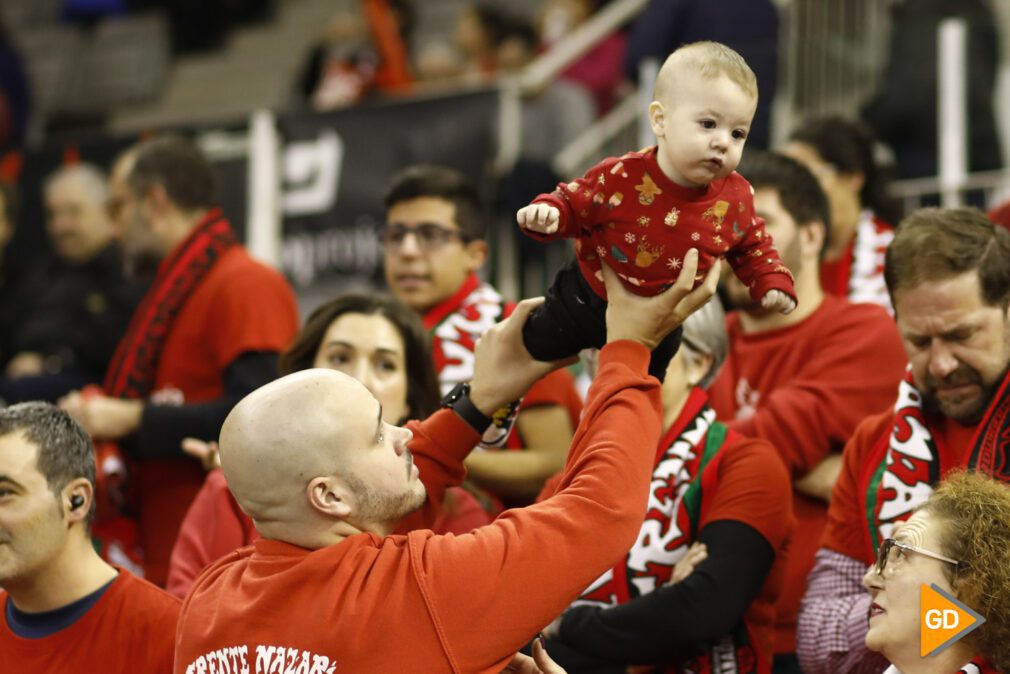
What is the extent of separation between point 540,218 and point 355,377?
126cm

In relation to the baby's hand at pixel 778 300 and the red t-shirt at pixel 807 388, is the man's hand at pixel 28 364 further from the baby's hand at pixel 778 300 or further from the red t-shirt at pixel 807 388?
the baby's hand at pixel 778 300

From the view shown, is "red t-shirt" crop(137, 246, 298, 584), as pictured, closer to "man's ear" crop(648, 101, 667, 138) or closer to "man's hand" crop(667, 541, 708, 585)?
"man's hand" crop(667, 541, 708, 585)

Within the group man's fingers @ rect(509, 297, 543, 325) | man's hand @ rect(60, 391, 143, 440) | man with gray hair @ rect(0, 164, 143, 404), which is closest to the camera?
man's fingers @ rect(509, 297, 543, 325)

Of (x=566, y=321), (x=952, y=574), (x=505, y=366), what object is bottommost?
(x=952, y=574)

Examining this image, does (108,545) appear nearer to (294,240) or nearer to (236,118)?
(294,240)

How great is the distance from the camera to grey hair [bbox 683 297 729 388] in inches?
154

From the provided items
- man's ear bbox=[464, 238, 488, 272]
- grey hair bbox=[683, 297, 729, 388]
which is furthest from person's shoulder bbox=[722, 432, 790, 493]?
man's ear bbox=[464, 238, 488, 272]

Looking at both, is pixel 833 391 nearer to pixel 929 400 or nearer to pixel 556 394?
pixel 929 400

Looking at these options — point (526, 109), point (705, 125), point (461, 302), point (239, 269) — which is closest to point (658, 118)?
point (705, 125)

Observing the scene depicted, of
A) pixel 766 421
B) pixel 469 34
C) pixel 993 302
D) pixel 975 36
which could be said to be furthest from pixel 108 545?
pixel 469 34

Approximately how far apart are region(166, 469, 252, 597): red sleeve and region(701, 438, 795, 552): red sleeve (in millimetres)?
1132

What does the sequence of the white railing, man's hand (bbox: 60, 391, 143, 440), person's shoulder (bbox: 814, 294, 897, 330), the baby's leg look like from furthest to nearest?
the white railing < man's hand (bbox: 60, 391, 143, 440) < person's shoulder (bbox: 814, 294, 897, 330) < the baby's leg

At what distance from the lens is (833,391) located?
13.5ft

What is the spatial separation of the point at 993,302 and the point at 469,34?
5.75 meters
